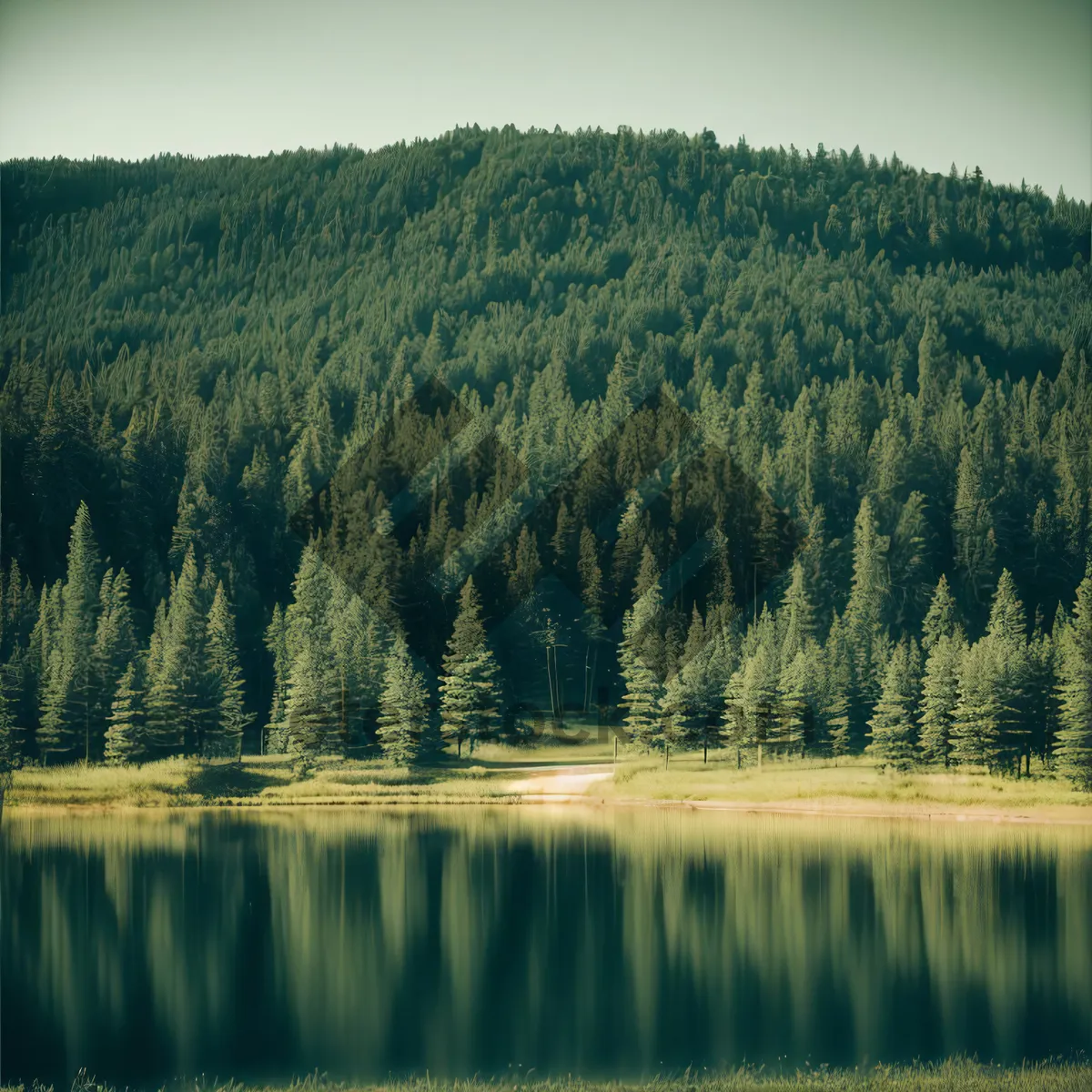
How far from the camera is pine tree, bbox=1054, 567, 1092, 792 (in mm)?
77562

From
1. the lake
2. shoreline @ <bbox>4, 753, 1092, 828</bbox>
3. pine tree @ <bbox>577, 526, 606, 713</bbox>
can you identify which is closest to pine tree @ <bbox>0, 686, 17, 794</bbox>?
shoreline @ <bbox>4, 753, 1092, 828</bbox>

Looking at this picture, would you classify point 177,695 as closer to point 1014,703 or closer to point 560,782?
point 560,782

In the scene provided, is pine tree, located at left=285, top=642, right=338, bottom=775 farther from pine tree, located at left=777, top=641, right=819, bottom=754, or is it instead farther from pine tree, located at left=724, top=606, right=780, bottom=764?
pine tree, located at left=777, top=641, right=819, bottom=754

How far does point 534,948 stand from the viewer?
47.5 m

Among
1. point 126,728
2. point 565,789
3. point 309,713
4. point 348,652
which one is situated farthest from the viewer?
point 348,652

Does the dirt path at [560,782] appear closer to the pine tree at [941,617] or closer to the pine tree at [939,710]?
the pine tree at [939,710]

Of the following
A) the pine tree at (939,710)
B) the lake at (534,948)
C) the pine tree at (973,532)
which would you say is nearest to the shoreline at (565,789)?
the pine tree at (939,710)

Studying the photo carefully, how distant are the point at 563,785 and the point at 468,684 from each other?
1226 centimetres

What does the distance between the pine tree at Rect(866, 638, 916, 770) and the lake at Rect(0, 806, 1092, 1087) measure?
11.2 meters

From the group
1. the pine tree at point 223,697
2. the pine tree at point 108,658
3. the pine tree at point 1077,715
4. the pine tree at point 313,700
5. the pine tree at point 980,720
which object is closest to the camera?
the pine tree at point 1077,715

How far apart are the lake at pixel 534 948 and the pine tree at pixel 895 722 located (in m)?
11.2

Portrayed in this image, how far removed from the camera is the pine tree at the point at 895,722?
84.4m

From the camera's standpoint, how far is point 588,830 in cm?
7269

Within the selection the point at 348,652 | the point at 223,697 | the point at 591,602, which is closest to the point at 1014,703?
the point at 591,602
